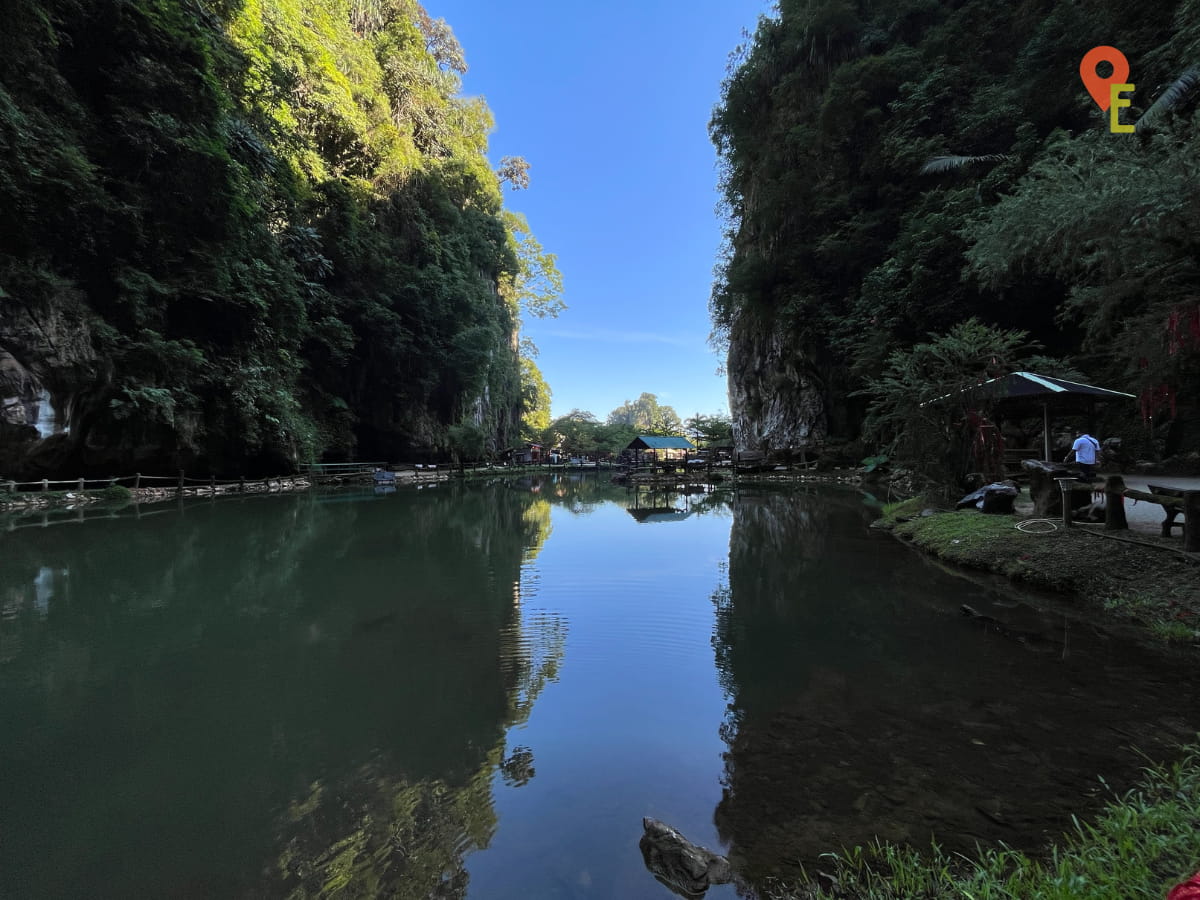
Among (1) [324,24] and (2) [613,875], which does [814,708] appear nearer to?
(2) [613,875]

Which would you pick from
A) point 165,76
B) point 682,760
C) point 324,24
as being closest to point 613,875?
point 682,760

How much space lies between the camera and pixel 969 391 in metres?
9.09

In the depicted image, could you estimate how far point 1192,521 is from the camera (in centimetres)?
480

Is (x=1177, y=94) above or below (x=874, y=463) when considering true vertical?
above

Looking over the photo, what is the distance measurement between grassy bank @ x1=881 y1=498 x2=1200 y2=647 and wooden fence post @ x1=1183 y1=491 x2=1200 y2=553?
0.44ft

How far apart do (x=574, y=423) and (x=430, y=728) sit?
5393 cm

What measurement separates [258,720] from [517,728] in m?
1.66

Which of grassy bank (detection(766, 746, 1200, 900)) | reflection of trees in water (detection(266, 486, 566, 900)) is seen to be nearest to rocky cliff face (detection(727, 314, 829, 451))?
grassy bank (detection(766, 746, 1200, 900))

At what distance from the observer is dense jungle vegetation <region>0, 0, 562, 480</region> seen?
12539 millimetres

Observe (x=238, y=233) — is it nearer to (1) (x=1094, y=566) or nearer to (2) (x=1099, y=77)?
(1) (x=1094, y=566)

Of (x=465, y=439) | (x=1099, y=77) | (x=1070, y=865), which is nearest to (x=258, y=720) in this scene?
(x=1070, y=865)

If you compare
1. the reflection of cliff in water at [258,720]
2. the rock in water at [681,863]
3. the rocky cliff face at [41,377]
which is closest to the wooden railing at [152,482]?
the rocky cliff face at [41,377]

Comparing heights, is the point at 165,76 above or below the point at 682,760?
above

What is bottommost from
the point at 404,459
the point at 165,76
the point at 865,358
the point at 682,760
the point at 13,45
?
the point at 682,760
